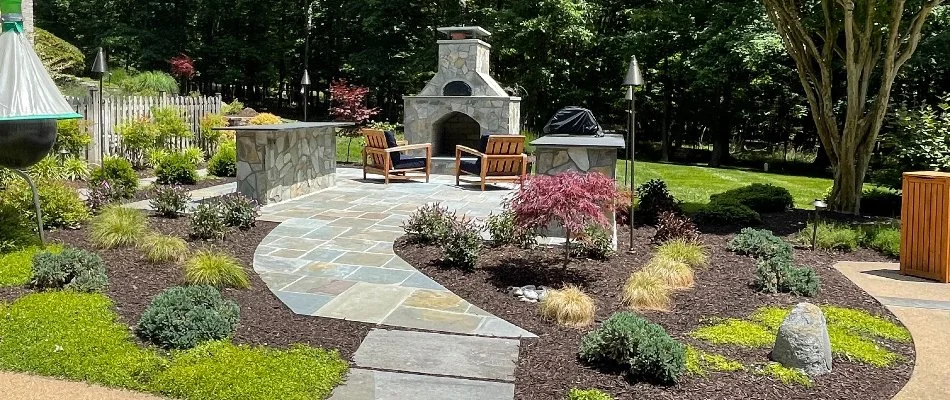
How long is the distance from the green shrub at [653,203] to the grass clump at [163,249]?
533 cm

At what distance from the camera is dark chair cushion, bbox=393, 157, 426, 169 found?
1224 cm

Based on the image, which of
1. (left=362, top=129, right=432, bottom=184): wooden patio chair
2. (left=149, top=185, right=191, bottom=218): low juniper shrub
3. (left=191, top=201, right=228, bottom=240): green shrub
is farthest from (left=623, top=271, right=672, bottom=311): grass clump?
(left=362, top=129, right=432, bottom=184): wooden patio chair

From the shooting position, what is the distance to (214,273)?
519 centimetres

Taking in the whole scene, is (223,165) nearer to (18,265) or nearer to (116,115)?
(116,115)

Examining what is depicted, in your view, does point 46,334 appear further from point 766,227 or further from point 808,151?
point 808,151

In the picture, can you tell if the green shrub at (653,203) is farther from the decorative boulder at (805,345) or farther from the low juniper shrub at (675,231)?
the decorative boulder at (805,345)

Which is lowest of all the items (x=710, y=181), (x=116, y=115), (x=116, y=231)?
(x=116, y=231)

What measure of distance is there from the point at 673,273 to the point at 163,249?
4250 millimetres

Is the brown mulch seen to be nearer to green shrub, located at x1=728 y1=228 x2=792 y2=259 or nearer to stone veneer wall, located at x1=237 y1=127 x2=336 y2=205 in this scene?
stone veneer wall, located at x1=237 y1=127 x2=336 y2=205

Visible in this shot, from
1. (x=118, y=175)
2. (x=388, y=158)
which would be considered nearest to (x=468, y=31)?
(x=388, y=158)

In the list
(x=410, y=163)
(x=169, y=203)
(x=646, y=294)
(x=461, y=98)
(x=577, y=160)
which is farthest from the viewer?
(x=461, y=98)

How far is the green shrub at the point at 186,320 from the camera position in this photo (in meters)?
4.00

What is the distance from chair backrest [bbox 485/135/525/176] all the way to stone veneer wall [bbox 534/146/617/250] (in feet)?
13.5

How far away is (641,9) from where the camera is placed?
68.5ft
